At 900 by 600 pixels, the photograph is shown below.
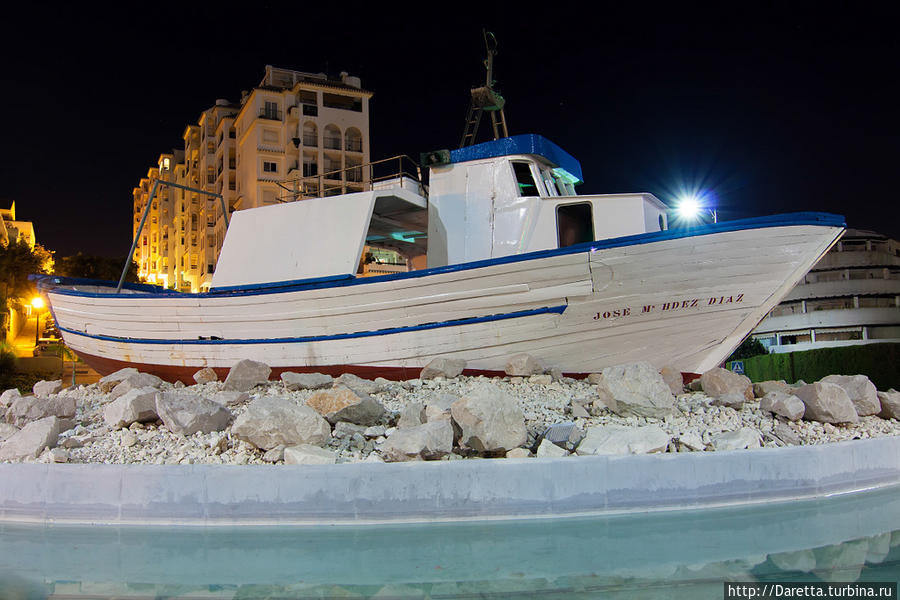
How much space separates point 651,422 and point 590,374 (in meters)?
2.24

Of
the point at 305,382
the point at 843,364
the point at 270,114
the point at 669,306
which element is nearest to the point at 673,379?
the point at 669,306

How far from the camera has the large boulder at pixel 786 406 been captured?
673 cm

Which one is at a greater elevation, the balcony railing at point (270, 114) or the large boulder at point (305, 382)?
the balcony railing at point (270, 114)

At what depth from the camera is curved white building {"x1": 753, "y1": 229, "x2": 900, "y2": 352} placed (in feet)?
165

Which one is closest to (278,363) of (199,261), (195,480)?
(195,480)

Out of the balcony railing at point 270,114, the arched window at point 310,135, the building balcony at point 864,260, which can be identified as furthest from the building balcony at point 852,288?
the balcony railing at point 270,114

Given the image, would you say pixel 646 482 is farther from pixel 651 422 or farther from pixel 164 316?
pixel 164 316

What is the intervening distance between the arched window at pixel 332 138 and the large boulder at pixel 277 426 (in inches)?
1699

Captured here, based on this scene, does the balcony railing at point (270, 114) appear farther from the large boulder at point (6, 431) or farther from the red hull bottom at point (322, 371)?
the large boulder at point (6, 431)

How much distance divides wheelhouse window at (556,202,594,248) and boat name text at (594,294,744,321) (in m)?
1.40

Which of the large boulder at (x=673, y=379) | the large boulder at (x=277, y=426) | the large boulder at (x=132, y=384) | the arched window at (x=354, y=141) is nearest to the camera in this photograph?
the large boulder at (x=277, y=426)

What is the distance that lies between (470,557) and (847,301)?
57627 mm

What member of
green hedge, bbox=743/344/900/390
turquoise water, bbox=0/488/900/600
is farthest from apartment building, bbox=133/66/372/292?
turquoise water, bbox=0/488/900/600

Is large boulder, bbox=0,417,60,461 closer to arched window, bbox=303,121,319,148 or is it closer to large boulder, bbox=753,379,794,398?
large boulder, bbox=753,379,794,398
